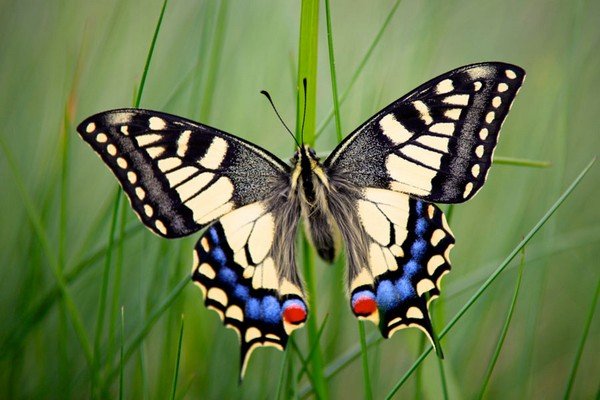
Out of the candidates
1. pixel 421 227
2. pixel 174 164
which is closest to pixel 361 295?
pixel 421 227

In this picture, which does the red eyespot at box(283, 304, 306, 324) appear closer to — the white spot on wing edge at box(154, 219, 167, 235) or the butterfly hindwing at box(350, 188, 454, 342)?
the butterfly hindwing at box(350, 188, 454, 342)

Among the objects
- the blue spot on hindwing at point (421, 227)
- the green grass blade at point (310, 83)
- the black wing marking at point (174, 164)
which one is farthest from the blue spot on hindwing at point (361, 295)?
the black wing marking at point (174, 164)

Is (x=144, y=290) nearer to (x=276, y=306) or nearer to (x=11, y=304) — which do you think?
(x=276, y=306)

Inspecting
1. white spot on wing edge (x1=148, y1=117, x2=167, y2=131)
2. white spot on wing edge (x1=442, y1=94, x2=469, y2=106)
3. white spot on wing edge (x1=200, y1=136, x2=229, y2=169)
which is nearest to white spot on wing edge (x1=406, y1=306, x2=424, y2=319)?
white spot on wing edge (x1=442, y1=94, x2=469, y2=106)

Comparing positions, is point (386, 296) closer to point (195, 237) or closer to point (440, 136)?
point (440, 136)

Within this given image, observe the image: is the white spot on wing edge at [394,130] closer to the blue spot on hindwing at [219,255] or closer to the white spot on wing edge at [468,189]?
the white spot on wing edge at [468,189]

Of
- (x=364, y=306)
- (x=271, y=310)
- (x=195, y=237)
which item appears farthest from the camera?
(x=195, y=237)

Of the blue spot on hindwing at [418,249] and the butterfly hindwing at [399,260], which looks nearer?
the butterfly hindwing at [399,260]
